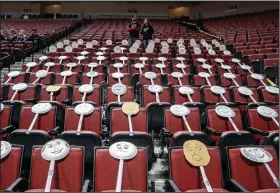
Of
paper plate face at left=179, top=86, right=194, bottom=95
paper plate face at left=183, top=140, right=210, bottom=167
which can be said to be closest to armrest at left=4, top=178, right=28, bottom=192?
paper plate face at left=183, top=140, right=210, bottom=167

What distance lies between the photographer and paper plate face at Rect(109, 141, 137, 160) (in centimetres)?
138

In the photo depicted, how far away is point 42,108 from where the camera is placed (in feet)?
6.57

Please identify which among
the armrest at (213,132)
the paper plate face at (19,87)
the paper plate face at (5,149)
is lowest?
the armrest at (213,132)

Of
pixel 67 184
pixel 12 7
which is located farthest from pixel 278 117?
pixel 12 7

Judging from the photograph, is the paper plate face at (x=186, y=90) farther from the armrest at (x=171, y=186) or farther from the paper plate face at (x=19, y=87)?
the paper plate face at (x=19, y=87)

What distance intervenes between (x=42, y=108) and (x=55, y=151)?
72cm

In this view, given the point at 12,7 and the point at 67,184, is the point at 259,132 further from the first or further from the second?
the point at 12,7

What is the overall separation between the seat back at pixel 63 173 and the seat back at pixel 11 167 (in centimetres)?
8

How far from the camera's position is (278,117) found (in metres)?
2.09

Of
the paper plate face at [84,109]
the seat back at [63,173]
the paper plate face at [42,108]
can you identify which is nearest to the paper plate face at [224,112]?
the paper plate face at [84,109]

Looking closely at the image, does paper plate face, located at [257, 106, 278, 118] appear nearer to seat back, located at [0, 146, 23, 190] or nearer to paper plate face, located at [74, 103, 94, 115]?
paper plate face, located at [74, 103, 94, 115]

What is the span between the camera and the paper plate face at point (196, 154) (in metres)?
1.43

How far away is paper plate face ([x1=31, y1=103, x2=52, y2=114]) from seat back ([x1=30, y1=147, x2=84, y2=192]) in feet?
2.03

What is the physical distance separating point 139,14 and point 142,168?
13.4m
